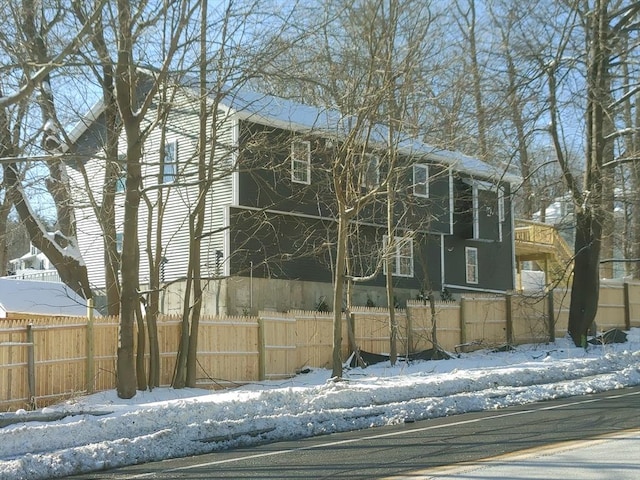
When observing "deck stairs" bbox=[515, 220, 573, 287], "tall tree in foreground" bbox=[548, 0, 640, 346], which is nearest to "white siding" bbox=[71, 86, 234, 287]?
"tall tree in foreground" bbox=[548, 0, 640, 346]

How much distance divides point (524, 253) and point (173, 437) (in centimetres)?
3404

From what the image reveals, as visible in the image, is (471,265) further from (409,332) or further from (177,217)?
(177,217)

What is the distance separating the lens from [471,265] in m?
Answer: 36.0

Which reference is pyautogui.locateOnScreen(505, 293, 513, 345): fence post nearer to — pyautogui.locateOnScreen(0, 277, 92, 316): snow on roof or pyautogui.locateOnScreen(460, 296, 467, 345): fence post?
pyautogui.locateOnScreen(460, 296, 467, 345): fence post

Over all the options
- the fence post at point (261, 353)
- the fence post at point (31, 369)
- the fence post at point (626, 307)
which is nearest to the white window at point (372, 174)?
the fence post at point (261, 353)

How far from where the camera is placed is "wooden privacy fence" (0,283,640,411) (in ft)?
48.9

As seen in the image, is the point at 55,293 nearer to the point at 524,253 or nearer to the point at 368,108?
the point at 368,108

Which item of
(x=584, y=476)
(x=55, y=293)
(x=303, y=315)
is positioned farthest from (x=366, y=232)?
(x=584, y=476)

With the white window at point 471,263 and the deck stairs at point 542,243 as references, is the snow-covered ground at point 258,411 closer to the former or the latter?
the white window at point 471,263

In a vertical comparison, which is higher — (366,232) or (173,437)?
(366,232)

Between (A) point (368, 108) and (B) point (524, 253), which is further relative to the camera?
(B) point (524, 253)

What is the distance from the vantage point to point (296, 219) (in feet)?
90.6

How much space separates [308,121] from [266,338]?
32.4 ft

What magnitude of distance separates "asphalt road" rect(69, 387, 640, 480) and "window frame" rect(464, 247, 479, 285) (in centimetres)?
2392
